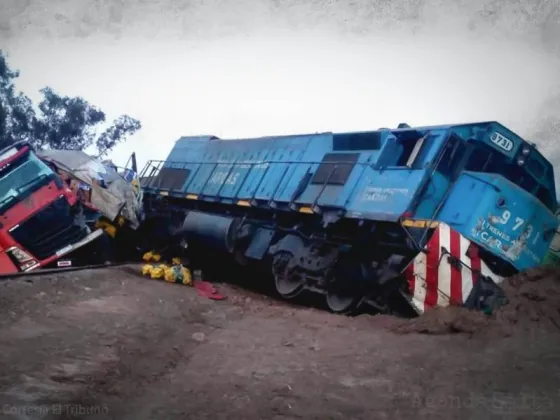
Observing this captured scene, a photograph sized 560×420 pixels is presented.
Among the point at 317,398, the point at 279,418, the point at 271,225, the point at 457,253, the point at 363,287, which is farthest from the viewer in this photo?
the point at 271,225

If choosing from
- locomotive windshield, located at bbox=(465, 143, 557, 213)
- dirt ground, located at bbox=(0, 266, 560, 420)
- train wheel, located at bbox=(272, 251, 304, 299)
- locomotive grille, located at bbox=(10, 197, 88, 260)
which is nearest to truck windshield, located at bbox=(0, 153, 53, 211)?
locomotive grille, located at bbox=(10, 197, 88, 260)

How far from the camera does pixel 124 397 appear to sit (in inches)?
153

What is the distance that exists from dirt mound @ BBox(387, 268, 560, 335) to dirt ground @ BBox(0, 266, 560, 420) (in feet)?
0.08

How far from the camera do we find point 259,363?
4691mm

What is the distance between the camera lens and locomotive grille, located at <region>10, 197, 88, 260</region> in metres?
8.84

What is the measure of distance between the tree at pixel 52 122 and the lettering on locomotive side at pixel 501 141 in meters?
18.9

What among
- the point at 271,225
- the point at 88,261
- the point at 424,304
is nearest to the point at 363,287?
the point at 424,304

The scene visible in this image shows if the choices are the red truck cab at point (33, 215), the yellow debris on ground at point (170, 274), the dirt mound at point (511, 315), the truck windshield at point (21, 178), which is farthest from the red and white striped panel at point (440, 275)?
the truck windshield at point (21, 178)

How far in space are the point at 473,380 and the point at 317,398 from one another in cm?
132

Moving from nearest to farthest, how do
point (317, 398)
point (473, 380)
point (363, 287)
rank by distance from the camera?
point (317, 398) → point (473, 380) → point (363, 287)

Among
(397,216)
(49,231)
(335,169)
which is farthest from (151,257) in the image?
(397,216)

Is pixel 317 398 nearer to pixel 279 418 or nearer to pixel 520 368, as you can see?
pixel 279 418

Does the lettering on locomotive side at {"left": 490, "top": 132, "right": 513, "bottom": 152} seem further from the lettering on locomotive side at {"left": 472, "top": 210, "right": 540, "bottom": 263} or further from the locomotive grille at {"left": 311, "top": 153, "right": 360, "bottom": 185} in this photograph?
the locomotive grille at {"left": 311, "top": 153, "right": 360, "bottom": 185}

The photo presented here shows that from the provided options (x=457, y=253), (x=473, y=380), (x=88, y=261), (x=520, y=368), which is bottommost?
(x=88, y=261)
